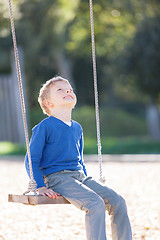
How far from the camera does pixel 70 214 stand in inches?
220

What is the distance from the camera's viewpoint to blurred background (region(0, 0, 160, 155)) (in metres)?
15.9

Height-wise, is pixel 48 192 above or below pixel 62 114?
below

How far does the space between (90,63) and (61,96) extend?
80.5ft

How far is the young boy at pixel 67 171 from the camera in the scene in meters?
3.20

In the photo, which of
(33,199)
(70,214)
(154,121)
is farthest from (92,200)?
(154,121)

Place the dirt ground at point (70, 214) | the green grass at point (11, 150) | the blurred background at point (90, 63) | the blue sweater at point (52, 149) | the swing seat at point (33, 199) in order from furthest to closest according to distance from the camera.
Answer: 1. the blurred background at point (90, 63)
2. the green grass at point (11, 150)
3. the dirt ground at point (70, 214)
4. the blue sweater at point (52, 149)
5. the swing seat at point (33, 199)

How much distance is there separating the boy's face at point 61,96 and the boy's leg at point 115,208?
1.79ft

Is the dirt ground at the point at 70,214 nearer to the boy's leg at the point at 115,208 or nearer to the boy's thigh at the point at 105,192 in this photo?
the boy's leg at the point at 115,208

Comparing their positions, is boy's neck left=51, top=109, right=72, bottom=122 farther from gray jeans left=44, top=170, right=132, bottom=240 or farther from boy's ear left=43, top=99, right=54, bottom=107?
gray jeans left=44, top=170, right=132, bottom=240

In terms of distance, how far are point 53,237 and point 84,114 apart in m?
21.9

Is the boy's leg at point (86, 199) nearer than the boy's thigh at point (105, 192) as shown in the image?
Yes

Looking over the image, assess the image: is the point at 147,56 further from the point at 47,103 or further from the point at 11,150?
the point at 47,103

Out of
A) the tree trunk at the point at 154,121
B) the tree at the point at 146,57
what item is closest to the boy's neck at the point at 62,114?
the tree at the point at 146,57

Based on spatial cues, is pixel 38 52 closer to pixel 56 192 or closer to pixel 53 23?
pixel 53 23
